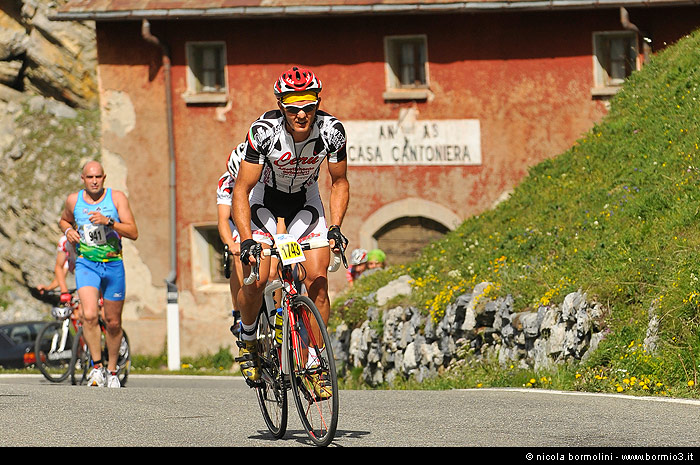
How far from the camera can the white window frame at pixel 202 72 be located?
2417 cm

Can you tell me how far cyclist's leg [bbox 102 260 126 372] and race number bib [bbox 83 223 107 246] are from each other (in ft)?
0.89

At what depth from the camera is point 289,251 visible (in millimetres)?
7188

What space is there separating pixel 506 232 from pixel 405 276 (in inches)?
60.0

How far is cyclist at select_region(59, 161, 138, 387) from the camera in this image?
12.1 metres

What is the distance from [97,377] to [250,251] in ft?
18.9

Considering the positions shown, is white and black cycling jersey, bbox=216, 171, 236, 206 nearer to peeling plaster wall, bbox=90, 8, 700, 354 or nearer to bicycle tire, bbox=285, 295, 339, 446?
bicycle tire, bbox=285, 295, 339, 446

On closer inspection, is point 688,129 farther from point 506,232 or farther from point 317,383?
point 317,383

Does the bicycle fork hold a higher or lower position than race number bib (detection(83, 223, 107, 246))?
lower

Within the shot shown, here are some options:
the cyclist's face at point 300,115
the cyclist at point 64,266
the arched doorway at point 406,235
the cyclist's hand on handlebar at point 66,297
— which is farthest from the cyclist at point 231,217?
the arched doorway at point 406,235

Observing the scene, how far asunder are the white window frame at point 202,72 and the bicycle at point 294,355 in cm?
1684

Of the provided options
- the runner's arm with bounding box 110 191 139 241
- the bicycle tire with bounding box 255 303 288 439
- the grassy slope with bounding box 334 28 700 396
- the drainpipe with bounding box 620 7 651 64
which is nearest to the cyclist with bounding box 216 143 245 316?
the bicycle tire with bounding box 255 303 288 439

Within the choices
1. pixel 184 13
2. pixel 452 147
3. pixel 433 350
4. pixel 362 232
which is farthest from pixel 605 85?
pixel 433 350

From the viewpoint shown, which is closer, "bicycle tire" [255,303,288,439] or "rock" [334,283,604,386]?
"bicycle tire" [255,303,288,439]

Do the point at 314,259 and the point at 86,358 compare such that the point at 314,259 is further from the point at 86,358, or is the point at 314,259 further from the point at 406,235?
the point at 406,235
